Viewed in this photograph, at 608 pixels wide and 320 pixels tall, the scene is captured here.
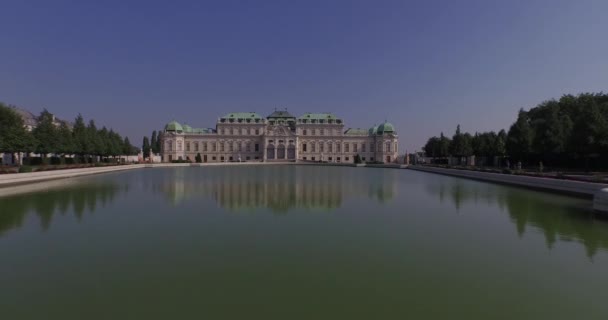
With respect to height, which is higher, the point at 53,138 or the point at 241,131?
the point at 241,131

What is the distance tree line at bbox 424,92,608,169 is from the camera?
3409cm

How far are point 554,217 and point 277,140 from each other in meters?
93.0

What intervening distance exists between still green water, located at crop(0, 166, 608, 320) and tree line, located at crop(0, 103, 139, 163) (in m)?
34.2

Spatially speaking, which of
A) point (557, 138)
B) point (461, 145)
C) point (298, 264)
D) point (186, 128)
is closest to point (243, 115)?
point (186, 128)

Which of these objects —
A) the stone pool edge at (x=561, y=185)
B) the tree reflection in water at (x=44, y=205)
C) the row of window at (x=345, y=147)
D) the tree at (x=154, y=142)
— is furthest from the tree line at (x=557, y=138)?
the tree at (x=154, y=142)

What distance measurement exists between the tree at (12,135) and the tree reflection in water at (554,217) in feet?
157

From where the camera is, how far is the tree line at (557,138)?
34094 millimetres

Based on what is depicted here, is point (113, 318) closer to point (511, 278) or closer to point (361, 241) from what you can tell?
point (361, 241)

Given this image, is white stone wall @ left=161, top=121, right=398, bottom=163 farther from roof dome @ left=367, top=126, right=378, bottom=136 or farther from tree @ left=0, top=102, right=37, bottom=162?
tree @ left=0, top=102, right=37, bottom=162

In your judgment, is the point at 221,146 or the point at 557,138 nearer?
the point at 557,138

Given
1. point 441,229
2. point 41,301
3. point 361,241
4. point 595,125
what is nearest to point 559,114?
point 595,125

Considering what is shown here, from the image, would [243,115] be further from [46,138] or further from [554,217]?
[554,217]

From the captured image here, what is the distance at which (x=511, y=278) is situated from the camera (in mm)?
7371

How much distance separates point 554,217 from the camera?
1459 centimetres
